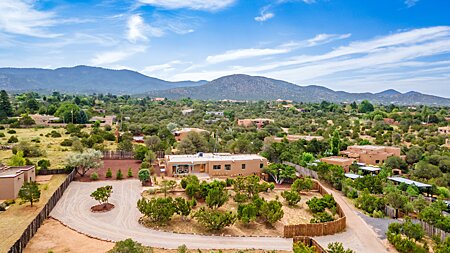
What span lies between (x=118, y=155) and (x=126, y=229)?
24.3 metres

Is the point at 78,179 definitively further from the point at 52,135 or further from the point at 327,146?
the point at 327,146

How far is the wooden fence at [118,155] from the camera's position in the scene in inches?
1714

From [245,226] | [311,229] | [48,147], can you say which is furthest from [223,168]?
[48,147]

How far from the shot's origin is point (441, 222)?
68.4 feet

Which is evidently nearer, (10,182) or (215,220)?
(215,220)

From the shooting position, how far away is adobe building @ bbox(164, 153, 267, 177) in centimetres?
3494

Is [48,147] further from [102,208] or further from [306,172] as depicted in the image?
[306,172]

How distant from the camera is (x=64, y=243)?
61.7ft

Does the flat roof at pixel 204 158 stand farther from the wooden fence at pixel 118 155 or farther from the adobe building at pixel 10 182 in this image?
the adobe building at pixel 10 182

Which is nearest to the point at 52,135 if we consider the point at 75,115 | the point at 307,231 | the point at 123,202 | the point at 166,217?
the point at 75,115

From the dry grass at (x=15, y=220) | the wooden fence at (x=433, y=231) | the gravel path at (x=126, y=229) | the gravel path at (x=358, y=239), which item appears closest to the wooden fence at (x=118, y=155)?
the dry grass at (x=15, y=220)

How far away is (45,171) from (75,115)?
44663 millimetres

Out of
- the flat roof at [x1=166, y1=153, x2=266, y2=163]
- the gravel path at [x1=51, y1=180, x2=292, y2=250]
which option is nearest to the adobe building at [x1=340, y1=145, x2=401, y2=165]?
the flat roof at [x1=166, y1=153, x2=266, y2=163]

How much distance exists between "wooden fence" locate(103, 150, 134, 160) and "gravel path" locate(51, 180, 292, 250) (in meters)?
16.1
